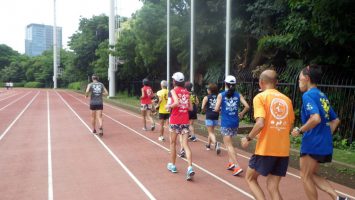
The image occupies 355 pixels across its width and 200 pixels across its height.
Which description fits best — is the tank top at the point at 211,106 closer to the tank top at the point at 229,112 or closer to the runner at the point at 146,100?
the tank top at the point at 229,112

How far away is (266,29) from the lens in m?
16.3

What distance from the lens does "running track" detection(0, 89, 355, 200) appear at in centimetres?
621

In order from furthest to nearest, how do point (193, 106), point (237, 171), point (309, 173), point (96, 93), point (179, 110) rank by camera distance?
1. point (96, 93)
2. point (193, 106)
3. point (237, 171)
4. point (179, 110)
5. point (309, 173)

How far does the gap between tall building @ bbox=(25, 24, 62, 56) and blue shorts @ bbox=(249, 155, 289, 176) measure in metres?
164

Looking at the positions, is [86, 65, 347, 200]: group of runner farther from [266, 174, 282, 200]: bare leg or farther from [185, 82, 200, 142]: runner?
[185, 82, 200, 142]: runner

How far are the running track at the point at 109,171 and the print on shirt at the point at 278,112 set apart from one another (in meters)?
1.90

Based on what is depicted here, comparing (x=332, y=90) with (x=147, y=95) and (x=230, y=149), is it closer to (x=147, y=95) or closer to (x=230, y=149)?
(x=230, y=149)

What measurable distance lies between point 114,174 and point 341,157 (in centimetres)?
447

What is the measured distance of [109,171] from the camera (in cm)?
759

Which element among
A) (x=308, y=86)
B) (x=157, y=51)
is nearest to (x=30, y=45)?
(x=157, y=51)

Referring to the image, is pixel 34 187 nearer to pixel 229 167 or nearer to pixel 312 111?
pixel 229 167

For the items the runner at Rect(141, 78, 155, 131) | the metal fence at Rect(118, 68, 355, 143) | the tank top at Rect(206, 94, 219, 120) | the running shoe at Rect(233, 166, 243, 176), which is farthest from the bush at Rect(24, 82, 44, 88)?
the running shoe at Rect(233, 166, 243, 176)

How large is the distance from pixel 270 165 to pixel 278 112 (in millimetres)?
606

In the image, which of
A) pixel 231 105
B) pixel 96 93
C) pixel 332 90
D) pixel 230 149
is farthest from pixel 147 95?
pixel 230 149
